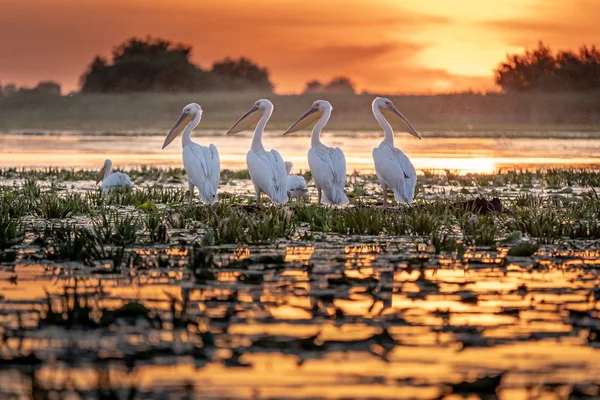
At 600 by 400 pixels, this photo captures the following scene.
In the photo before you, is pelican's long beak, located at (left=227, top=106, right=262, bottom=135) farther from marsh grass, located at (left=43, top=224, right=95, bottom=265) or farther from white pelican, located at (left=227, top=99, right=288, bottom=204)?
marsh grass, located at (left=43, top=224, right=95, bottom=265)

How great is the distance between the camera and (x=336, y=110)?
6531cm

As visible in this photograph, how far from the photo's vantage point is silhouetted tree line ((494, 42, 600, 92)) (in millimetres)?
67938

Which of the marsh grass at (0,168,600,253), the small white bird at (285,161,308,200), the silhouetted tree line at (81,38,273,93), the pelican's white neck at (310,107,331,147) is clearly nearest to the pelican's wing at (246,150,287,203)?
the marsh grass at (0,168,600,253)

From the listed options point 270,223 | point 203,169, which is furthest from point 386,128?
point 270,223

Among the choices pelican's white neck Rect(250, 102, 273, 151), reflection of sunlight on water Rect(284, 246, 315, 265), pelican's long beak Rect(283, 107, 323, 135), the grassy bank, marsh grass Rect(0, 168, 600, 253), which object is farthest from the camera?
the grassy bank

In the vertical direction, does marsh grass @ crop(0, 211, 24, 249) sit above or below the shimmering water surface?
above

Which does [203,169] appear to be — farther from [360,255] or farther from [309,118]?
[360,255]

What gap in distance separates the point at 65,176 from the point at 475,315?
12.8 m

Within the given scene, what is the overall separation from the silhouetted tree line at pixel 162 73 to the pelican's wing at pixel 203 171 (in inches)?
2527

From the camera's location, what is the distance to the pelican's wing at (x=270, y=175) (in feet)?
36.3

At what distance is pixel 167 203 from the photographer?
478 inches

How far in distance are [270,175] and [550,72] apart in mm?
60246

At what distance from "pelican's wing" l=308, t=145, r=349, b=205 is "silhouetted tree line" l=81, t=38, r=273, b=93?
211 feet

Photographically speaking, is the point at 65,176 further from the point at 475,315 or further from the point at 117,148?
the point at 117,148
